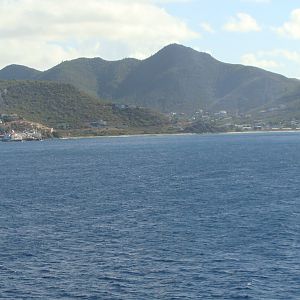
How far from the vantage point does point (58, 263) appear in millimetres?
75812

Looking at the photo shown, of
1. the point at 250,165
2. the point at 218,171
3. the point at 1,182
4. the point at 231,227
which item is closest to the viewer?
the point at 231,227

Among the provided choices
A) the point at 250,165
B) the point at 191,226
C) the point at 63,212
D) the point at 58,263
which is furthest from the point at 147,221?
the point at 250,165

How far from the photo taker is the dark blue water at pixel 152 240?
6725 centimetres

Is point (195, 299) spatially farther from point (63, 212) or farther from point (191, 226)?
point (63, 212)

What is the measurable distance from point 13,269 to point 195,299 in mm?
22979

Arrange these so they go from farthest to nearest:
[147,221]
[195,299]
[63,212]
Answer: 1. [63,212]
2. [147,221]
3. [195,299]

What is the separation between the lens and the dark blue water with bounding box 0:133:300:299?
67.2m

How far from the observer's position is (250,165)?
7820 inches

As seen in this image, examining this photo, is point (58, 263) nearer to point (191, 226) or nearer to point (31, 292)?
point (31, 292)

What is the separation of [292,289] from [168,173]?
115510mm

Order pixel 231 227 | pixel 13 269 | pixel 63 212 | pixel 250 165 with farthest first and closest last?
pixel 250 165 < pixel 63 212 < pixel 231 227 < pixel 13 269

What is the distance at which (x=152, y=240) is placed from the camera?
86.8 m

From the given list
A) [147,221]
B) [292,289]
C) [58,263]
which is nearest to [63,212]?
[147,221]

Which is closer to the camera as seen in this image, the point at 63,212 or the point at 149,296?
the point at 149,296
